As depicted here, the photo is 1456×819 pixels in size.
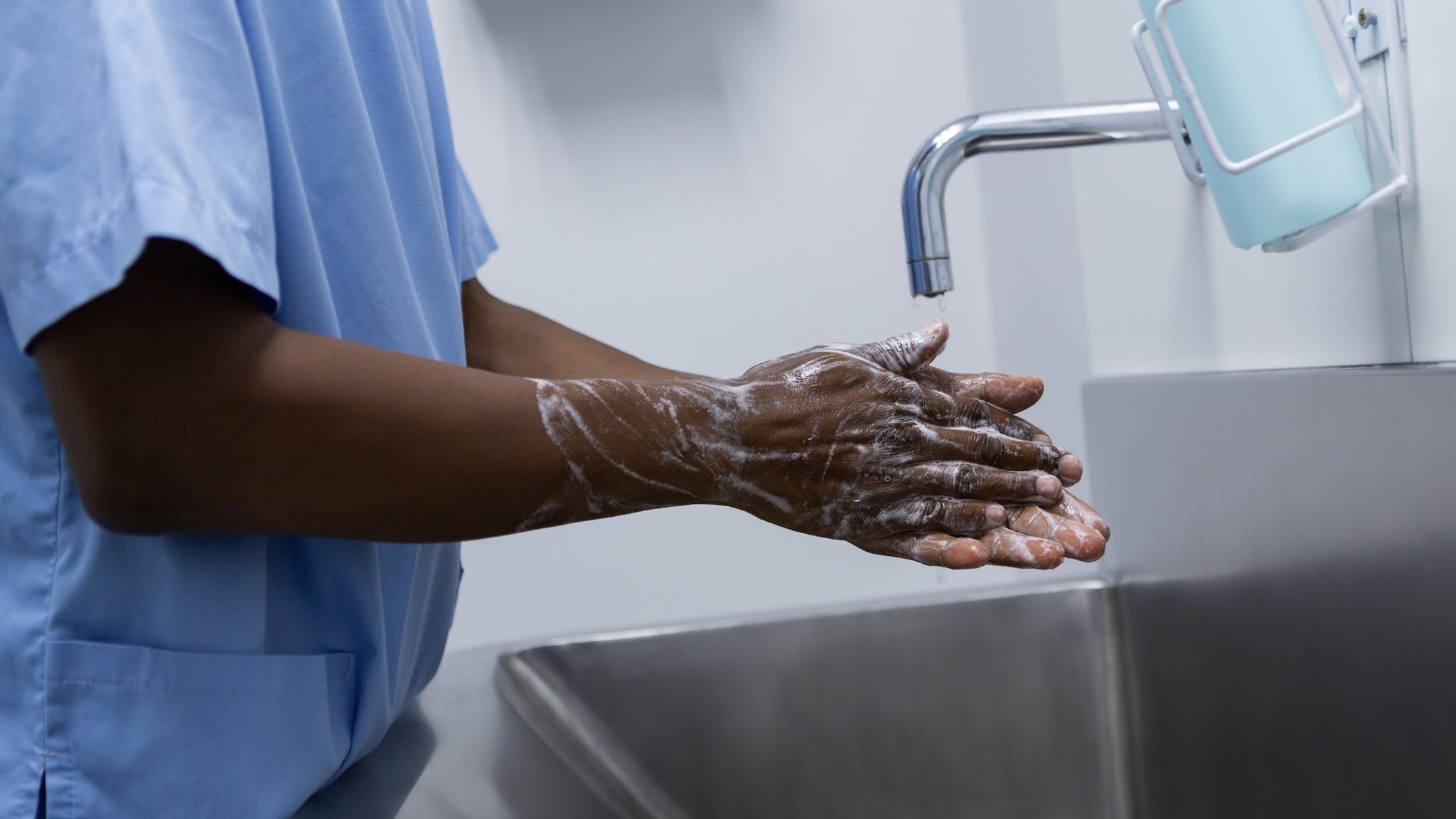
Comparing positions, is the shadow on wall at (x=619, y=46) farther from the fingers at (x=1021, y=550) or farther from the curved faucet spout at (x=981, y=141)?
the fingers at (x=1021, y=550)

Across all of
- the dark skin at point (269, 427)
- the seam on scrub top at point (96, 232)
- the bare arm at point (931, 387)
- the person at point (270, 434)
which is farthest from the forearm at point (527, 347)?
the seam on scrub top at point (96, 232)

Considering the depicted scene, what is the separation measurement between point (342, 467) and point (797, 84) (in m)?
0.76

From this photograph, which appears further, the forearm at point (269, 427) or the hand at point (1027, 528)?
the hand at point (1027, 528)

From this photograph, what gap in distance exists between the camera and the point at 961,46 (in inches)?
40.4

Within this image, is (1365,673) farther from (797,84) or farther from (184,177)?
(797,84)

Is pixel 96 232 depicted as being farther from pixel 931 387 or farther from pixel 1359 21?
pixel 1359 21

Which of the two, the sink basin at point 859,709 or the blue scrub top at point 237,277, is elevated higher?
the blue scrub top at point 237,277

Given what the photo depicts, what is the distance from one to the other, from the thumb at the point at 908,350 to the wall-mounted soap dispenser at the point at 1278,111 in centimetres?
17

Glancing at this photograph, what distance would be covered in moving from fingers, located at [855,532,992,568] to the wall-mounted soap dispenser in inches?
9.0

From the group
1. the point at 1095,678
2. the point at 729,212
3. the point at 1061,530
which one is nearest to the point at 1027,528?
the point at 1061,530

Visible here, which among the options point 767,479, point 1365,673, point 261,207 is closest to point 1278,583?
point 1365,673

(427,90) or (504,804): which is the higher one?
(427,90)

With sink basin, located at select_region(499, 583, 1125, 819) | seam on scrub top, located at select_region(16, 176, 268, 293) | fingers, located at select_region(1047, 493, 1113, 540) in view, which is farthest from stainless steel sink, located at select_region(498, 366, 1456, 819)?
seam on scrub top, located at select_region(16, 176, 268, 293)

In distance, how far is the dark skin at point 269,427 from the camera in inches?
12.9
